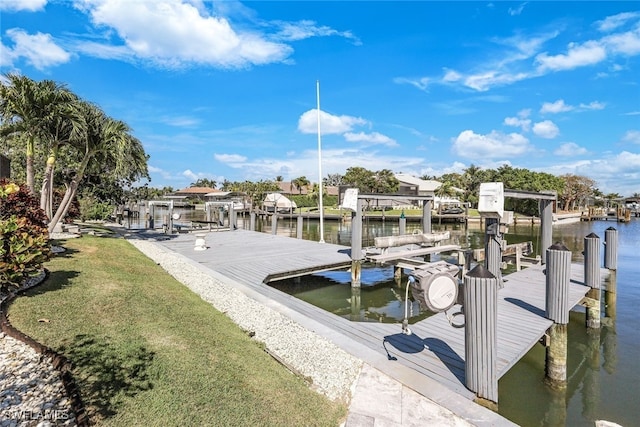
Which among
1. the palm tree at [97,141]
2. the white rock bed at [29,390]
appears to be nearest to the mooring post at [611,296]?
the white rock bed at [29,390]

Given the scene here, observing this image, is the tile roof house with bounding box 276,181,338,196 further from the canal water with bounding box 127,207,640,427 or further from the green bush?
the canal water with bounding box 127,207,640,427

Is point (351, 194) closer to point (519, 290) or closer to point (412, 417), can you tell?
point (519, 290)

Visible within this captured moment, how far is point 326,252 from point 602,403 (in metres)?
9.35

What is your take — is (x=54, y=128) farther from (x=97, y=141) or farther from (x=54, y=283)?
(x=54, y=283)

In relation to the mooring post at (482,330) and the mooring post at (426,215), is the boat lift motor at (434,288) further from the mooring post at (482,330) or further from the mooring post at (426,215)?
the mooring post at (426,215)

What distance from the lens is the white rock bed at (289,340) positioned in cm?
428

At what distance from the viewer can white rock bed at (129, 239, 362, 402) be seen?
4.28m

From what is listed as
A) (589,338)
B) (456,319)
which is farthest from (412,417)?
(589,338)

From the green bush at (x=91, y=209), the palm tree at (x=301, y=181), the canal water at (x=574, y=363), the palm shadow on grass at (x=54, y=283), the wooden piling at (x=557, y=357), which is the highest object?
the palm tree at (x=301, y=181)

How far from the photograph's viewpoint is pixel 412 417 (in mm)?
3482

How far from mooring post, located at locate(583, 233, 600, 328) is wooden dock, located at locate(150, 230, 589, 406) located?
26cm

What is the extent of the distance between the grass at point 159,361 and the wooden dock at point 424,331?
Result: 1107 mm

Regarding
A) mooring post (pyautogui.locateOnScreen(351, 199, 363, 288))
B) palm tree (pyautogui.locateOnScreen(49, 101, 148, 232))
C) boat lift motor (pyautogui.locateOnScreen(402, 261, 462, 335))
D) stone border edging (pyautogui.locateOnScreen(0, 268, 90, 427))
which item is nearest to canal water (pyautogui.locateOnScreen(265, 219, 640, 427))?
mooring post (pyautogui.locateOnScreen(351, 199, 363, 288))

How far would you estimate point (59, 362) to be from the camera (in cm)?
363
